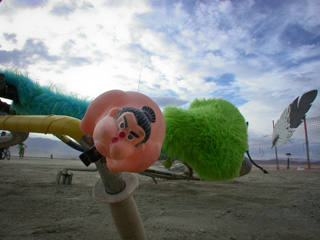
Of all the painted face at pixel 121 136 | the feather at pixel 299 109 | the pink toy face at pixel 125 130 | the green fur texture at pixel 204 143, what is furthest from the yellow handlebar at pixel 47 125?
the feather at pixel 299 109

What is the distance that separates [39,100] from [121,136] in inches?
44.8

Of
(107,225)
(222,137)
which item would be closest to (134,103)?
(222,137)

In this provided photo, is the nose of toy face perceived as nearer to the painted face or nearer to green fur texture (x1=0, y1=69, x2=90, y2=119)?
the painted face

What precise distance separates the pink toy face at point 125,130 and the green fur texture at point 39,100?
684 millimetres

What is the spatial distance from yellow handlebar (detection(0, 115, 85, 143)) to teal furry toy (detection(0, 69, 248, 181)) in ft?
0.85

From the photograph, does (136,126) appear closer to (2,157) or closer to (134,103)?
(134,103)

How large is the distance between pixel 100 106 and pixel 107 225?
105 centimetres

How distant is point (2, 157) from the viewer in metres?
7.69

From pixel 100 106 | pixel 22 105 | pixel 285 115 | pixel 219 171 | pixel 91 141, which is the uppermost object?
pixel 285 115

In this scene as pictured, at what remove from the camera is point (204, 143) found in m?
1.21

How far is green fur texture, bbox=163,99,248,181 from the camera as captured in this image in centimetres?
121

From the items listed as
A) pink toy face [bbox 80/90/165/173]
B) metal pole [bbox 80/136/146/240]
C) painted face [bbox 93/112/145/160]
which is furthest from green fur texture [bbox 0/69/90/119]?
painted face [bbox 93/112/145/160]

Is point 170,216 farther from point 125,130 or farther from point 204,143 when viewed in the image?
point 125,130

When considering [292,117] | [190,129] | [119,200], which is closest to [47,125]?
[119,200]
